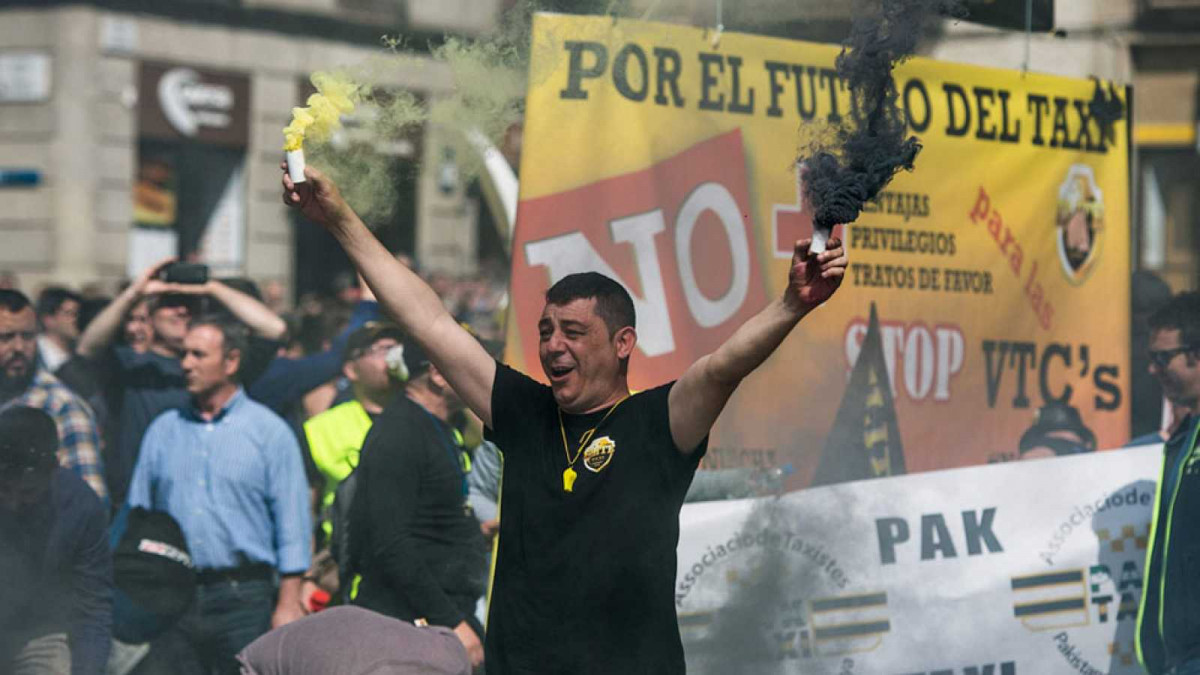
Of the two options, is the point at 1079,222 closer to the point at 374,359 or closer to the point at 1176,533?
the point at 1176,533

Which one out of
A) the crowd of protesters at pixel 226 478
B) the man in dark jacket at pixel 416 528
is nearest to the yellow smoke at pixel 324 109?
the crowd of protesters at pixel 226 478

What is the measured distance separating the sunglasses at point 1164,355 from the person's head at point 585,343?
9.32 feet

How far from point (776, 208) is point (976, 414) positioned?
1.25 meters

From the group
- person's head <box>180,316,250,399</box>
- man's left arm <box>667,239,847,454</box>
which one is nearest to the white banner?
man's left arm <box>667,239,847,454</box>

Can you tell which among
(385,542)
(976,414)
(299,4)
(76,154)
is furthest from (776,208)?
(299,4)

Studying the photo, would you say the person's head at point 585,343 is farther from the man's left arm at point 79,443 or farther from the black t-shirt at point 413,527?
the man's left arm at point 79,443

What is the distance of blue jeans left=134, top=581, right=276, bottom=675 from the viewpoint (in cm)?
616

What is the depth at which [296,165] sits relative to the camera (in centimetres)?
379

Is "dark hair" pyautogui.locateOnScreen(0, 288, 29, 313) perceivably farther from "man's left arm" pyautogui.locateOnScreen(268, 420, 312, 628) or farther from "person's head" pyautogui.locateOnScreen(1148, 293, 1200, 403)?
"person's head" pyautogui.locateOnScreen(1148, 293, 1200, 403)

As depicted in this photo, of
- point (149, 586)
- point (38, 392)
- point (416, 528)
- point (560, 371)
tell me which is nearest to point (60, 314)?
point (38, 392)

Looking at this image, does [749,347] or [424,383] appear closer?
[749,347]

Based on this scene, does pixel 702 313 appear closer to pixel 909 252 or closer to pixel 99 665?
pixel 909 252

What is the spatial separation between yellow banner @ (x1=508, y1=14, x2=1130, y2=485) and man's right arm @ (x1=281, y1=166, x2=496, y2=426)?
3.24 ft

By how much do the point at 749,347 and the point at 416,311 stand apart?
860 mm
